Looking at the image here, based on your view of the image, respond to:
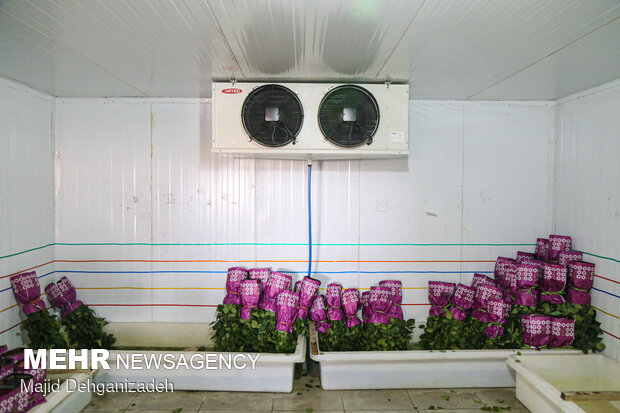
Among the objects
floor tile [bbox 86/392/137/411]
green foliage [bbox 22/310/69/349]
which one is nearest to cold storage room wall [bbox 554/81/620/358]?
floor tile [bbox 86/392/137/411]

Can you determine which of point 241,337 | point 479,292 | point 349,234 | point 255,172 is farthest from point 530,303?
point 255,172

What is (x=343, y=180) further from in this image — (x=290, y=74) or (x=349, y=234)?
(x=290, y=74)

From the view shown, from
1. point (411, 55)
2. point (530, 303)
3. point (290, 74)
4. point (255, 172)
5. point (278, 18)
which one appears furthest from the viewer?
point (255, 172)

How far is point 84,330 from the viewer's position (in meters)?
2.98

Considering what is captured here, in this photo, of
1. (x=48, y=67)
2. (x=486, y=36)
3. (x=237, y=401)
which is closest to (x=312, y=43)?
(x=486, y=36)

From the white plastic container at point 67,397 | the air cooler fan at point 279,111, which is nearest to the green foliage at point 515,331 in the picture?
the air cooler fan at point 279,111

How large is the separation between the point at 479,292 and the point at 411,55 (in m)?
2.12

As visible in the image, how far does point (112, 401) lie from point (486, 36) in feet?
12.4

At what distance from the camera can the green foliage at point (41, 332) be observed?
2.72 meters

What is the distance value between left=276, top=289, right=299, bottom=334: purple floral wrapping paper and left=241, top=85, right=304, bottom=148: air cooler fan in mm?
1316

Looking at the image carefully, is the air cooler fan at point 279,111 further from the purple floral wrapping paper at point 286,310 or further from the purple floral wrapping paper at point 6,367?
the purple floral wrapping paper at point 6,367

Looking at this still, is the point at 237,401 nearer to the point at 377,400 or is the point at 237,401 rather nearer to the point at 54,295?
the point at 377,400

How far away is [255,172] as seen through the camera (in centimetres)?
320

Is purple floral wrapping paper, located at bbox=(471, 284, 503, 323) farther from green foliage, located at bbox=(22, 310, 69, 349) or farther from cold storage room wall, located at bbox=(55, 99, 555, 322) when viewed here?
green foliage, located at bbox=(22, 310, 69, 349)
